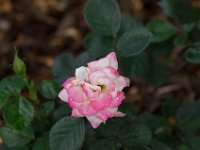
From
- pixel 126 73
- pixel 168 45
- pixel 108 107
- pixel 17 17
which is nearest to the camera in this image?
pixel 108 107

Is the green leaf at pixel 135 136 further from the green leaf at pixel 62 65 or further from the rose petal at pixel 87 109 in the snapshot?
the green leaf at pixel 62 65

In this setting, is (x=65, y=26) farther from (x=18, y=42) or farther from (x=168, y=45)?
(x=168, y=45)

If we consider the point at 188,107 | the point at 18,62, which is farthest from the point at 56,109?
the point at 188,107

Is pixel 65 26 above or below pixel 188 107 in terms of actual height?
below

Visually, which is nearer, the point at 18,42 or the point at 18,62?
the point at 18,62

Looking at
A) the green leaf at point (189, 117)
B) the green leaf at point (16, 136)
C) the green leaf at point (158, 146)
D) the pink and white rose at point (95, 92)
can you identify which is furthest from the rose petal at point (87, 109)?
the green leaf at point (189, 117)

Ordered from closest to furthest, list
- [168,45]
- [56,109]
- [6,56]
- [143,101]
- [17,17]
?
[56,109] → [168,45] → [143,101] → [6,56] → [17,17]

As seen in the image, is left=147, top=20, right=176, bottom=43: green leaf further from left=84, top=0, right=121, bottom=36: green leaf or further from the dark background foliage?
left=84, top=0, right=121, bottom=36: green leaf

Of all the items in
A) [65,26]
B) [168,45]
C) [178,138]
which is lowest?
[65,26]
